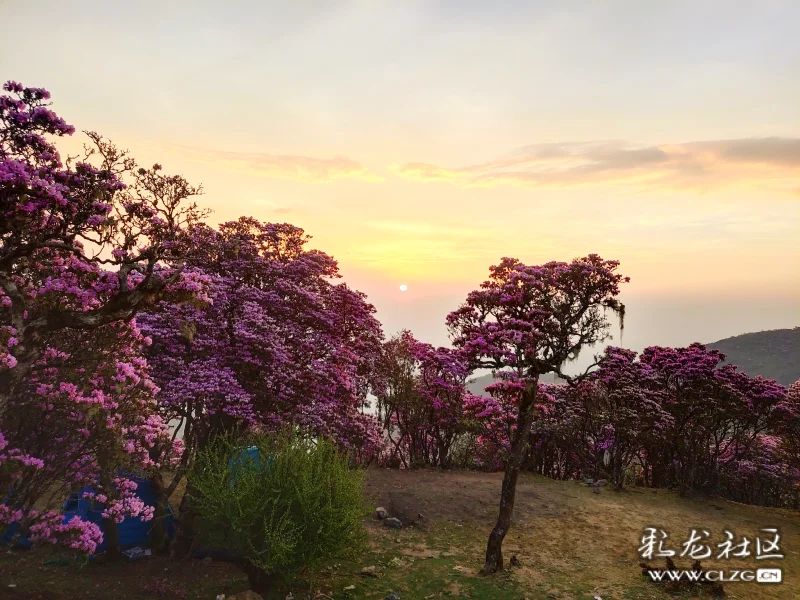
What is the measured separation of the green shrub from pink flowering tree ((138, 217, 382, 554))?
8.50 ft

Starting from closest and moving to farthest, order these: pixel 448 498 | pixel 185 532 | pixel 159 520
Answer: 1. pixel 185 532
2. pixel 159 520
3. pixel 448 498

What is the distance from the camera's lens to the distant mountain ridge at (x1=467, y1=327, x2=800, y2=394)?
103500 mm

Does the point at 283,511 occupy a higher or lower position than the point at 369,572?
higher

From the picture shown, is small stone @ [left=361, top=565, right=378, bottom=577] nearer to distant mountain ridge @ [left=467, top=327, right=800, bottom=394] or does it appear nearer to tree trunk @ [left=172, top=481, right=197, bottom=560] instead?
tree trunk @ [left=172, top=481, right=197, bottom=560]

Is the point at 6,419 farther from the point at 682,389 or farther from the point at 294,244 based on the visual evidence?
the point at 682,389

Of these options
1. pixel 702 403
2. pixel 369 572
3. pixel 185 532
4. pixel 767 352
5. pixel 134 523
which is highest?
pixel 767 352

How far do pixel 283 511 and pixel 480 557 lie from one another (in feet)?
24.1

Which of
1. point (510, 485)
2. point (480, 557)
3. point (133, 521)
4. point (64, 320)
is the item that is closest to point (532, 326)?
point (510, 485)

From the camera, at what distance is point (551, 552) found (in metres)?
15.8

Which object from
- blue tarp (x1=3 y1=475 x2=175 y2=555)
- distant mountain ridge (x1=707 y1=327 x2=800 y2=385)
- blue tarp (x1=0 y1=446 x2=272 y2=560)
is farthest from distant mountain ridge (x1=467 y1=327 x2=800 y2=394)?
blue tarp (x1=3 y1=475 x2=175 y2=555)

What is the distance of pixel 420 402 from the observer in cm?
2809

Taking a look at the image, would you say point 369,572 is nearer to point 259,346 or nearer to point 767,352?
point 259,346

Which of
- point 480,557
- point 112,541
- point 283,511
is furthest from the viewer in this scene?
point 480,557

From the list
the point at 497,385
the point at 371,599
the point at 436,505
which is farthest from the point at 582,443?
the point at 371,599
